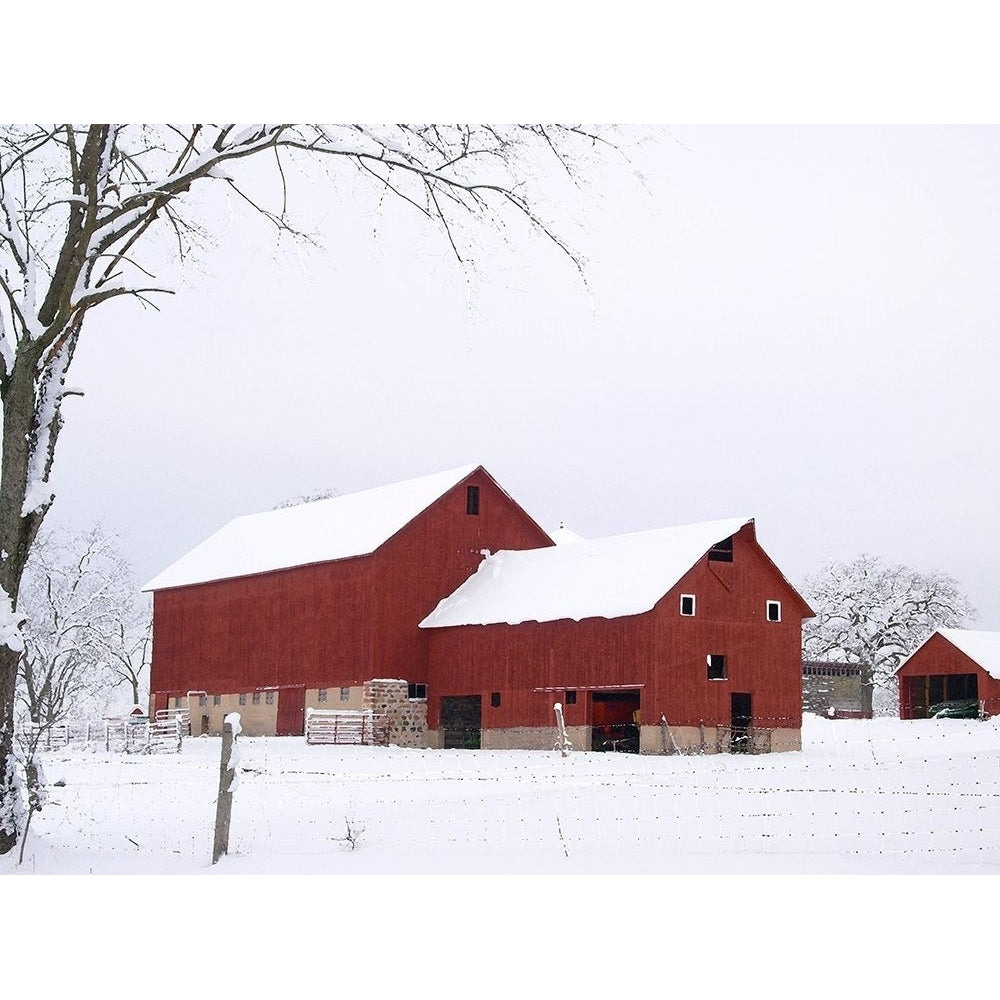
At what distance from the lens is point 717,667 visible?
28.4 m

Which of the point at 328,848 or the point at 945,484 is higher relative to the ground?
the point at 945,484

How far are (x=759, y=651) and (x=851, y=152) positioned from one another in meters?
15.5

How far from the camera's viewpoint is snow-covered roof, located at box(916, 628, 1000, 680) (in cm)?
4069

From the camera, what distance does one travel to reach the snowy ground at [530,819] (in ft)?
38.2

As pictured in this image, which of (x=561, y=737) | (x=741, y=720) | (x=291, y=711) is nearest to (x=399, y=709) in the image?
(x=291, y=711)

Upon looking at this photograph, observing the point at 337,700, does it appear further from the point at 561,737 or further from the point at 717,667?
the point at 717,667

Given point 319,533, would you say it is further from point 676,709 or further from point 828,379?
point 828,379

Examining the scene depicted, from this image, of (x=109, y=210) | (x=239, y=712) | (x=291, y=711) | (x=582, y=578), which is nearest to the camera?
(x=109, y=210)

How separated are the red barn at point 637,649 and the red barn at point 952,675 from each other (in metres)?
13.4

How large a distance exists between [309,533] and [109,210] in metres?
21.8

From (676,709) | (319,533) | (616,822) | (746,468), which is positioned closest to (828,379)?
(746,468)

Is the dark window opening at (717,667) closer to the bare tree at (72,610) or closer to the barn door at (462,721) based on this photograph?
the barn door at (462,721)

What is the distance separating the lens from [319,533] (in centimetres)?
3372

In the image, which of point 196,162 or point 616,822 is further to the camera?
point 616,822
